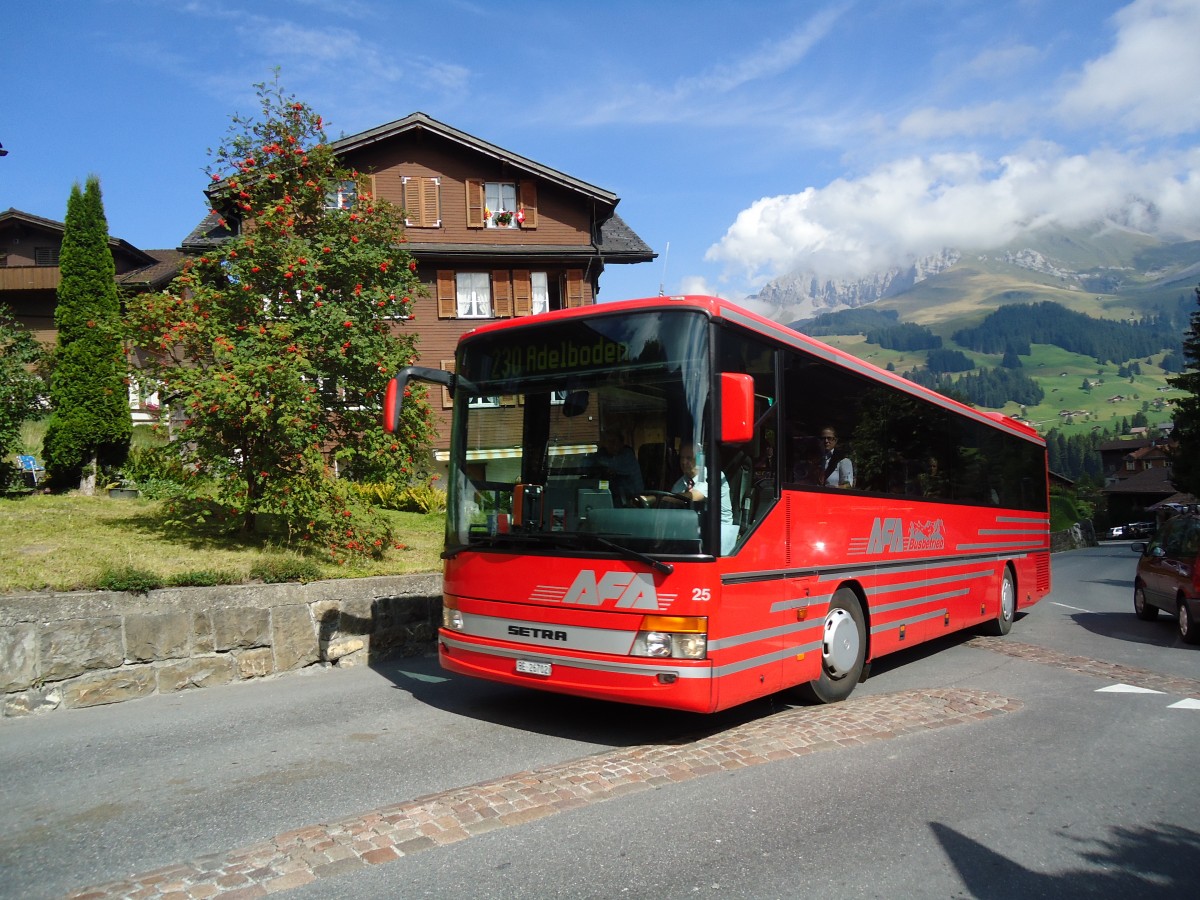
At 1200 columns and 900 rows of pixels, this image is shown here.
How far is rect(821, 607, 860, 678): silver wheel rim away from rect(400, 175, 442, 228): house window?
1017 inches

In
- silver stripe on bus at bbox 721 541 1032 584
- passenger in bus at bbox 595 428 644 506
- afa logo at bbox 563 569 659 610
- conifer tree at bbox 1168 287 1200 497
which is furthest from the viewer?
conifer tree at bbox 1168 287 1200 497

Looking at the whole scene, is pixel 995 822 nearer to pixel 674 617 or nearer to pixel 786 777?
pixel 786 777

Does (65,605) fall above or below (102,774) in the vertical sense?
above

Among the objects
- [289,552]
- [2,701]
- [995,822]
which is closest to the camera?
[995,822]

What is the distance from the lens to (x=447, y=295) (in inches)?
1224

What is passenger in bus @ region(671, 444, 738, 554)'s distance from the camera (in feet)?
20.7

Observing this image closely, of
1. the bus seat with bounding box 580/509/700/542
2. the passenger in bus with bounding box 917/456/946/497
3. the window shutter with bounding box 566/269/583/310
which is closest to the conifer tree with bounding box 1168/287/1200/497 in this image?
the window shutter with bounding box 566/269/583/310

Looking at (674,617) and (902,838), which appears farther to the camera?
(674,617)

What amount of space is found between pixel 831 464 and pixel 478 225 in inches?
998

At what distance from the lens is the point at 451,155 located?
31.6 metres

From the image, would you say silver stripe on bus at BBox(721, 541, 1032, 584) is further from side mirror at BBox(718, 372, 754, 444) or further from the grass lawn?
the grass lawn

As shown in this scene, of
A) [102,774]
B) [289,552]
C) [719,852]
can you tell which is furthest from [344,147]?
[719,852]

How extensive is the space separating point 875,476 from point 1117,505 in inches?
4482

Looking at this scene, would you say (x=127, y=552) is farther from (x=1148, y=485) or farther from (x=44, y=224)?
(x=1148, y=485)
